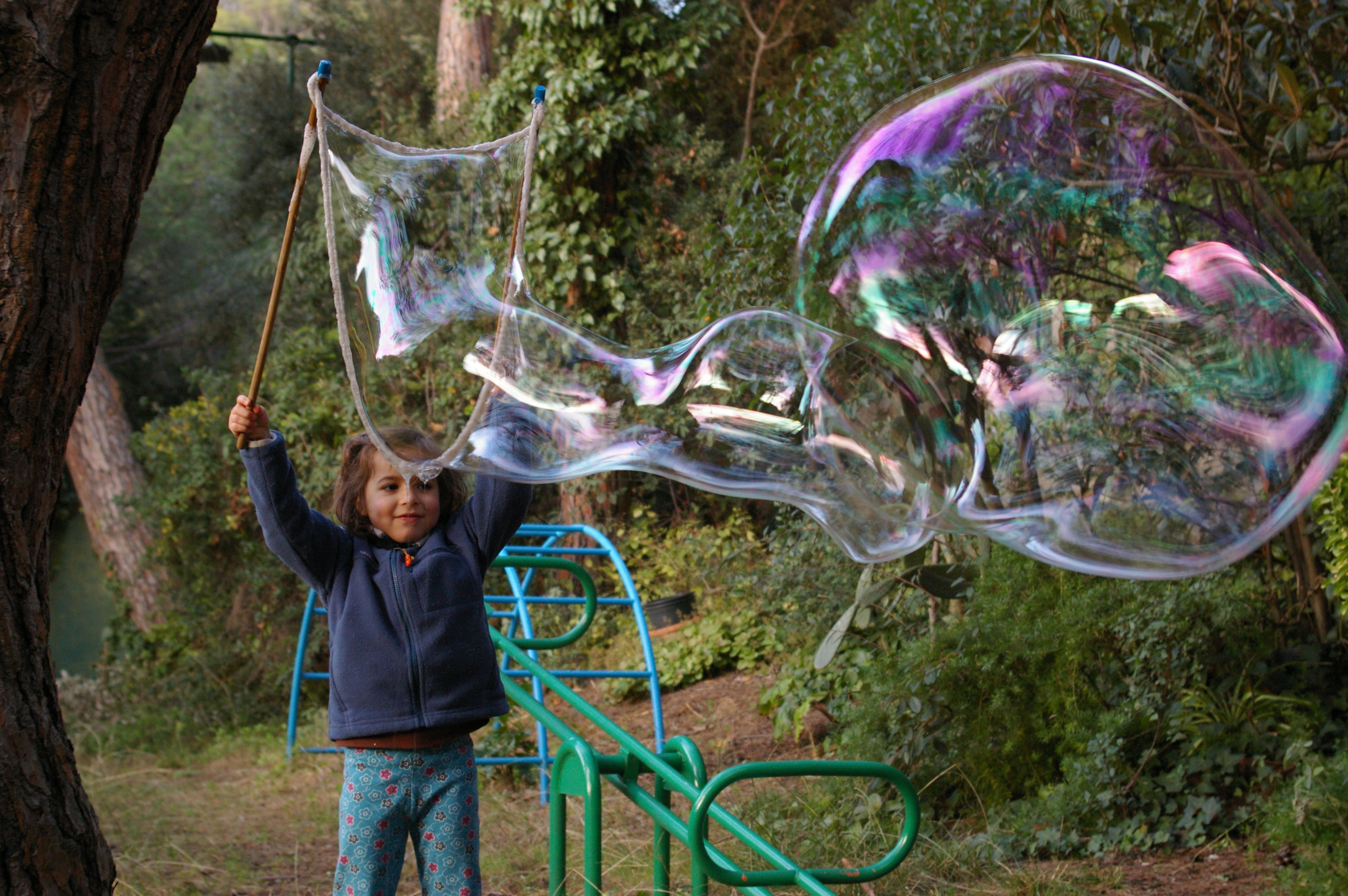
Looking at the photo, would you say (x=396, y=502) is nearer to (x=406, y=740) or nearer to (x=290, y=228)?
(x=406, y=740)

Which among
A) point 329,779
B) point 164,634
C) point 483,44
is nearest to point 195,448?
point 164,634

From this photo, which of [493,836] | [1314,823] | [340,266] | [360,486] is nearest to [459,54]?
[493,836]

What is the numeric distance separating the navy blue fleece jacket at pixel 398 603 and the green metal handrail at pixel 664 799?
277 mm

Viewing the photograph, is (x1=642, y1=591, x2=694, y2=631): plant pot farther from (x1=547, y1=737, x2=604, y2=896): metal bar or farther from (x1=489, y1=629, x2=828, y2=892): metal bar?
(x1=547, y1=737, x2=604, y2=896): metal bar

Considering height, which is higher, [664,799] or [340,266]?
[340,266]

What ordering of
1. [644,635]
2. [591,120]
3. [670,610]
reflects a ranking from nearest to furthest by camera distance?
1. [644,635]
2. [670,610]
3. [591,120]

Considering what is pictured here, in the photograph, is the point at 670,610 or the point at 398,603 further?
the point at 670,610

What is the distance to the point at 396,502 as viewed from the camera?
230 cm

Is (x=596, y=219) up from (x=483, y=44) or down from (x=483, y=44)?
down

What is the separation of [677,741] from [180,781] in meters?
4.54

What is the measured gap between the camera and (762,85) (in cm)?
924

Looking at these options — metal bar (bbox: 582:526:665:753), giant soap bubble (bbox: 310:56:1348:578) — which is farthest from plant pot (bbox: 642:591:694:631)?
giant soap bubble (bbox: 310:56:1348:578)

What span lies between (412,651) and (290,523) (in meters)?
0.35

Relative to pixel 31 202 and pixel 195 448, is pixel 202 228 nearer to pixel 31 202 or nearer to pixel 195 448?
pixel 195 448
